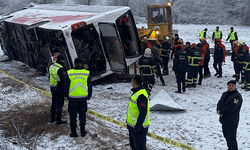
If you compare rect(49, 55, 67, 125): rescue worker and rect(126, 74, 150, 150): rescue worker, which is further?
rect(49, 55, 67, 125): rescue worker

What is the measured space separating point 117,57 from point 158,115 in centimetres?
376

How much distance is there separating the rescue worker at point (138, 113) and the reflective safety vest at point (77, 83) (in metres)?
1.54

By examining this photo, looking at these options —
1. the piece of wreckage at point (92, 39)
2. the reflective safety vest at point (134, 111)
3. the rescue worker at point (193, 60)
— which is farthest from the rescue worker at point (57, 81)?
the rescue worker at point (193, 60)

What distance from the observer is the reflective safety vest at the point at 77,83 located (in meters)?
5.09

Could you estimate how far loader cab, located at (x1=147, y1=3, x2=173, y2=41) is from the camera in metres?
14.6

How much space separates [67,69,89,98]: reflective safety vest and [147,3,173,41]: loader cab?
10.0 meters

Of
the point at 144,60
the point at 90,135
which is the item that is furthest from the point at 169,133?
the point at 144,60

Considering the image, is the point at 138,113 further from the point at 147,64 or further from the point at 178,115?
the point at 147,64

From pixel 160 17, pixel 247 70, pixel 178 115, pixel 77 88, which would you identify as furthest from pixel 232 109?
pixel 160 17

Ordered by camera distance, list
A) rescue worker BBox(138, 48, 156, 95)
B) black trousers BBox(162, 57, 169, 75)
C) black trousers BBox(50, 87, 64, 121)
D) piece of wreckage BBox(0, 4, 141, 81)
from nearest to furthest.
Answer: black trousers BBox(50, 87, 64, 121), rescue worker BBox(138, 48, 156, 95), piece of wreckage BBox(0, 4, 141, 81), black trousers BBox(162, 57, 169, 75)

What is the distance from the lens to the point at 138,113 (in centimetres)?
392

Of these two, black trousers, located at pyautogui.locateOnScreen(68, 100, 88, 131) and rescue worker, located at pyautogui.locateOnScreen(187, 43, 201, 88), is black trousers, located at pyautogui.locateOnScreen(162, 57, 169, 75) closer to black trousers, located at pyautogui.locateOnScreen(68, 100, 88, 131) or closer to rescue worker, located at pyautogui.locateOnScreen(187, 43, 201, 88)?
rescue worker, located at pyautogui.locateOnScreen(187, 43, 201, 88)

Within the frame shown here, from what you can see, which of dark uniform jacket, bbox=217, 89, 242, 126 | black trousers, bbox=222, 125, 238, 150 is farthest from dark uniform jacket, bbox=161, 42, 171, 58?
black trousers, bbox=222, 125, 238, 150

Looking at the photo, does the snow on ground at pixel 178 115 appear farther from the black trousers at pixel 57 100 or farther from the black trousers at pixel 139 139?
the black trousers at pixel 139 139
